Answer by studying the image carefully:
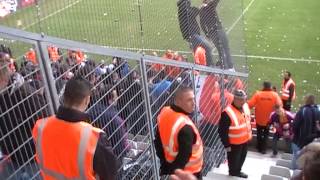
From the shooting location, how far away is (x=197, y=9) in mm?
7836

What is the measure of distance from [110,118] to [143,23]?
3.72 meters

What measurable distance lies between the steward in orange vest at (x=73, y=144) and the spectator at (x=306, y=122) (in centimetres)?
440

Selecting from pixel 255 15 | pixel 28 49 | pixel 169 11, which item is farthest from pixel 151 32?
pixel 255 15

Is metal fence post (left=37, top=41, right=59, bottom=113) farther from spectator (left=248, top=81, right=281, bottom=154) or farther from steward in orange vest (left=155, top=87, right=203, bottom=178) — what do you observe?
spectator (left=248, top=81, right=281, bottom=154)

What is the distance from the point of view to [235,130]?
5.37 metres

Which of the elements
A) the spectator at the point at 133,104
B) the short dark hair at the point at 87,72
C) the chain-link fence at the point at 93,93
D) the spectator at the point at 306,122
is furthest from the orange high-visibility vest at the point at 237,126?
the short dark hair at the point at 87,72

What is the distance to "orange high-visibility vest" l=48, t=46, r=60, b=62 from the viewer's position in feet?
9.53

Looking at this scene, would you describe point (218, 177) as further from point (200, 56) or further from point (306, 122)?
point (200, 56)

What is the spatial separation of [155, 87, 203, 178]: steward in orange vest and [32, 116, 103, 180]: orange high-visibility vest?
1.22m

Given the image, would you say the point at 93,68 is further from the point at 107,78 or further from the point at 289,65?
the point at 289,65

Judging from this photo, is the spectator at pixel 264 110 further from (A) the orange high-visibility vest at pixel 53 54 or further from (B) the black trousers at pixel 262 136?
(A) the orange high-visibility vest at pixel 53 54

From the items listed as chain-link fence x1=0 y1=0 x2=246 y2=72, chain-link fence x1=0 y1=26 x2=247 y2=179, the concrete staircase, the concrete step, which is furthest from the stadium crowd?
chain-link fence x1=0 y1=0 x2=246 y2=72

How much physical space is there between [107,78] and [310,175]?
5.83 feet

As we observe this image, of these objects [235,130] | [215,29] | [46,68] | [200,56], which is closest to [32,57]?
[46,68]
